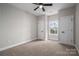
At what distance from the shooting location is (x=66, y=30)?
288 centimetres

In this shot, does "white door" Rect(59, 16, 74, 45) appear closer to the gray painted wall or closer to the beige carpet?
the beige carpet

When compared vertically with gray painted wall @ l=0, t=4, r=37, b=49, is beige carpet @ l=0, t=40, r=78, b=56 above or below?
below

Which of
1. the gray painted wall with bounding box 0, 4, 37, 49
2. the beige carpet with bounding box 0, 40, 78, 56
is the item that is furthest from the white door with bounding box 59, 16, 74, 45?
the gray painted wall with bounding box 0, 4, 37, 49

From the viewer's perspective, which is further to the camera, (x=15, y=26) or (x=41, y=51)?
(x=15, y=26)

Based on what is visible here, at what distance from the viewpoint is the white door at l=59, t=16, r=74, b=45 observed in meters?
2.70

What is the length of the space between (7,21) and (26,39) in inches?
52.6

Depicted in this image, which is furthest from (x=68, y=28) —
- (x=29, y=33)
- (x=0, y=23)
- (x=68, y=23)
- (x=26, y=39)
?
(x=0, y=23)

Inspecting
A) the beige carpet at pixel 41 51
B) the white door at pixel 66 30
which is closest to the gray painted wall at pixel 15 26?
the beige carpet at pixel 41 51

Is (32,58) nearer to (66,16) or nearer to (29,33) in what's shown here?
(29,33)

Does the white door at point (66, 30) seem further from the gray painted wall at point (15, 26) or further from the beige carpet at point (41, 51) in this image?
the gray painted wall at point (15, 26)

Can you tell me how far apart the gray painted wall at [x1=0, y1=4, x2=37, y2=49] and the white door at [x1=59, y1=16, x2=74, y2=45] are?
1.40 m

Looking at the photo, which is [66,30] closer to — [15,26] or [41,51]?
[41,51]

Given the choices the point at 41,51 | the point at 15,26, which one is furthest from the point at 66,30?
the point at 15,26

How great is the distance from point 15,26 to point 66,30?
8.32 ft
